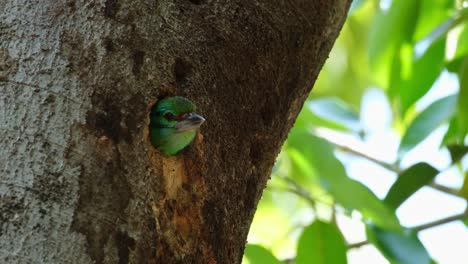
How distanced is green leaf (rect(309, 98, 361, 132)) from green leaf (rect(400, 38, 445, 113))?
0.32m

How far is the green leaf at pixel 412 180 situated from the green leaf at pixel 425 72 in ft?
0.71

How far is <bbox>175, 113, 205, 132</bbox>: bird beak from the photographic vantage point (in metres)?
1.66

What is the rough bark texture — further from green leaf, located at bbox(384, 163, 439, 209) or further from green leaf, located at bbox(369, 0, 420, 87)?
green leaf, located at bbox(369, 0, 420, 87)

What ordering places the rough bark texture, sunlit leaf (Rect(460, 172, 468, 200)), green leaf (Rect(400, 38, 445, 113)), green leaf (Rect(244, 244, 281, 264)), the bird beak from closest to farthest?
1. the rough bark texture
2. the bird beak
3. green leaf (Rect(244, 244, 281, 264))
4. green leaf (Rect(400, 38, 445, 113))
5. sunlit leaf (Rect(460, 172, 468, 200))

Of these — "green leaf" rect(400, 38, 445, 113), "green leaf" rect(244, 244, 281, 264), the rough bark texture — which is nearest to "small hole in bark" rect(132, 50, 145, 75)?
the rough bark texture

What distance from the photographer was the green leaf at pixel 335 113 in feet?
10.0

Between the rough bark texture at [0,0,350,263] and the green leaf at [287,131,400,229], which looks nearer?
the rough bark texture at [0,0,350,263]

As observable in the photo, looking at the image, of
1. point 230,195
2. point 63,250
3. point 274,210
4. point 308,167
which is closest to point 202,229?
point 230,195

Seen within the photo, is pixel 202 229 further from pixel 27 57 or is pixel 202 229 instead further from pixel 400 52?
pixel 400 52

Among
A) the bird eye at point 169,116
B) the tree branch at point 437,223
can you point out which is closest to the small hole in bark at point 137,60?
the bird eye at point 169,116

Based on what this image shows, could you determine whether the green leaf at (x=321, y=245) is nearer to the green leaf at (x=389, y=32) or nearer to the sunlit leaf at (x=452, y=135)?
the sunlit leaf at (x=452, y=135)

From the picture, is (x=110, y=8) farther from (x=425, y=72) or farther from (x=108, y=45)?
(x=425, y=72)

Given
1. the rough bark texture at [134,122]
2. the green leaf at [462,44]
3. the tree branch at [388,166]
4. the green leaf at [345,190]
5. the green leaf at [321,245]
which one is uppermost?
the green leaf at [462,44]

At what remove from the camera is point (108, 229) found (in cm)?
141
